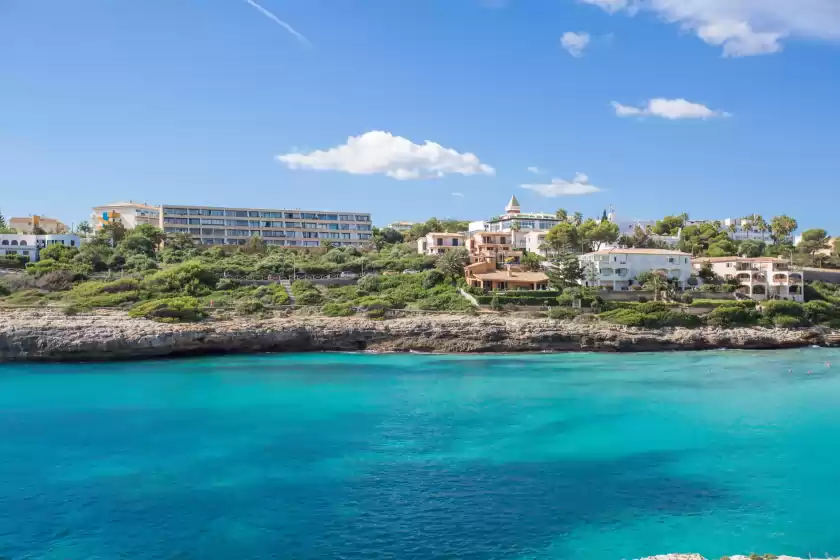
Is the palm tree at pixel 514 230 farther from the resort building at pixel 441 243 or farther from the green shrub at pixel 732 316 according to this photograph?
the green shrub at pixel 732 316

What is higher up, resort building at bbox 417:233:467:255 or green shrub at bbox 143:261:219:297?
resort building at bbox 417:233:467:255

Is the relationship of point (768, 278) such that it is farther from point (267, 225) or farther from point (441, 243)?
point (267, 225)

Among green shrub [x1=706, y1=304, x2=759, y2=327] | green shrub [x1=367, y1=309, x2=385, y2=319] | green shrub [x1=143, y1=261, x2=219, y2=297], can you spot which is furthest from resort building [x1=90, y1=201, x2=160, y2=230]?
green shrub [x1=706, y1=304, x2=759, y2=327]

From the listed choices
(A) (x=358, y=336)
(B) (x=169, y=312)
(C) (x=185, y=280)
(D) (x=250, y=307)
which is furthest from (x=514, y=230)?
(B) (x=169, y=312)

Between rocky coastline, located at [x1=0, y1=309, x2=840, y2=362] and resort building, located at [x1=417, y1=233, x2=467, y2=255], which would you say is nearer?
rocky coastline, located at [x1=0, y1=309, x2=840, y2=362]

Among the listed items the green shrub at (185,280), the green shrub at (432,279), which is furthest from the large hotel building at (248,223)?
the green shrub at (432,279)

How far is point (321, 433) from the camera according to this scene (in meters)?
25.8

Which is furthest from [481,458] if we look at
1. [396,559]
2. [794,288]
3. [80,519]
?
[794,288]

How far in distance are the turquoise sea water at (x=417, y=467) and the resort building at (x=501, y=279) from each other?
25.3 meters

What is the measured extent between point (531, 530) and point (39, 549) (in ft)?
40.1

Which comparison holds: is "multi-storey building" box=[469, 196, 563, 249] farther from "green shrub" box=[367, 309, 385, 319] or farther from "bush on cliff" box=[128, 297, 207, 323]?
"bush on cliff" box=[128, 297, 207, 323]

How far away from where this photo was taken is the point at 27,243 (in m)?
75.8

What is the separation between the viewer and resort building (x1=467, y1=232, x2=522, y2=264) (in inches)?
2803

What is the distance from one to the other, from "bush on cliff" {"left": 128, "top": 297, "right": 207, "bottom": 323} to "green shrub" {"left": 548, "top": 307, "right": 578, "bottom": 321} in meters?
29.2
